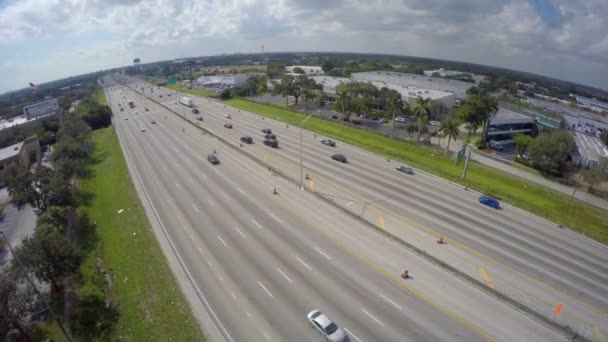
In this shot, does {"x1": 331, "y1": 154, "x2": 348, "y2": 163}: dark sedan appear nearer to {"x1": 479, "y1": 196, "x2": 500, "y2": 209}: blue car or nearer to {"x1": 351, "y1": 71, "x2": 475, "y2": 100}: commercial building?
{"x1": 479, "y1": 196, "x2": 500, "y2": 209}: blue car

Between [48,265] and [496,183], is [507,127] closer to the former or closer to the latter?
[496,183]

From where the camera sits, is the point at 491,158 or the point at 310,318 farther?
the point at 491,158

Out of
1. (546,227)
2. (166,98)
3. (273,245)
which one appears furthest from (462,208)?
(166,98)

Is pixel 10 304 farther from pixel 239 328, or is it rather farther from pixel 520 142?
pixel 520 142

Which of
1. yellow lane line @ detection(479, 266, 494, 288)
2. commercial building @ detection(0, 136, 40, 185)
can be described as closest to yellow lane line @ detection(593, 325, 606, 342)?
yellow lane line @ detection(479, 266, 494, 288)

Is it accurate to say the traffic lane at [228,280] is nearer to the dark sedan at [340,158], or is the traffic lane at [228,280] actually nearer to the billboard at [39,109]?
the dark sedan at [340,158]

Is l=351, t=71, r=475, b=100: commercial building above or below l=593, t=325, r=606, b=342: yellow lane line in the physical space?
above
